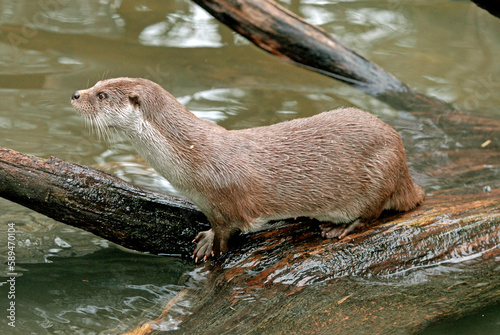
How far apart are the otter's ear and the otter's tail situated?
1.63m

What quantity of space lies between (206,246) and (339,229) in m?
0.83

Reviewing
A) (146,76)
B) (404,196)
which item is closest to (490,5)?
(404,196)

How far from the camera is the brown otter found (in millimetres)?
3320

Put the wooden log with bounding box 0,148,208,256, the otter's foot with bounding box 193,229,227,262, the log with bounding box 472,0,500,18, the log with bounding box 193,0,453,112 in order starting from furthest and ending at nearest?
the log with bounding box 193,0,453,112 < the log with bounding box 472,0,500,18 < the otter's foot with bounding box 193,229,227,262 < the wooden log with bounding box 0,148,208,256

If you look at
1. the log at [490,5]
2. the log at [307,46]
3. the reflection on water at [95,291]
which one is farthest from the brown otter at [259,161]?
the log at [490,5]

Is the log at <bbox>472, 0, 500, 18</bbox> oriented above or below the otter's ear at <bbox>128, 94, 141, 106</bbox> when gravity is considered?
above

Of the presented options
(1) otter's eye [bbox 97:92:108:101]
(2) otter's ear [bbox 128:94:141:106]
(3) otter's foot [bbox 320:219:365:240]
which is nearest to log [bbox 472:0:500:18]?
(3) otter's foot [bbox 320:219:365:240]

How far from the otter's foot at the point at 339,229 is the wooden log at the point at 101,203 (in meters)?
0.77

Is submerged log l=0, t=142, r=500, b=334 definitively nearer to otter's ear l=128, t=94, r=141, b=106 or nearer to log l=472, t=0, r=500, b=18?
otter's ear l=128, t=94, r=141, b=106

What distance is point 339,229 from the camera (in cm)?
363

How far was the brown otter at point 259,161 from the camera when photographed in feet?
10.9

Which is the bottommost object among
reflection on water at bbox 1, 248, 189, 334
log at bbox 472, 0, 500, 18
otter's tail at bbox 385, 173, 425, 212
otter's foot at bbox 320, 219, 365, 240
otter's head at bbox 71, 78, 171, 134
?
reflection on water at bbox 1, 248, 189, 334

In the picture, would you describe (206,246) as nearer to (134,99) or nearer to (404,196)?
(134,99)

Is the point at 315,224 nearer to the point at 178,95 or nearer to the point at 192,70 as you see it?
the point at 178,95
